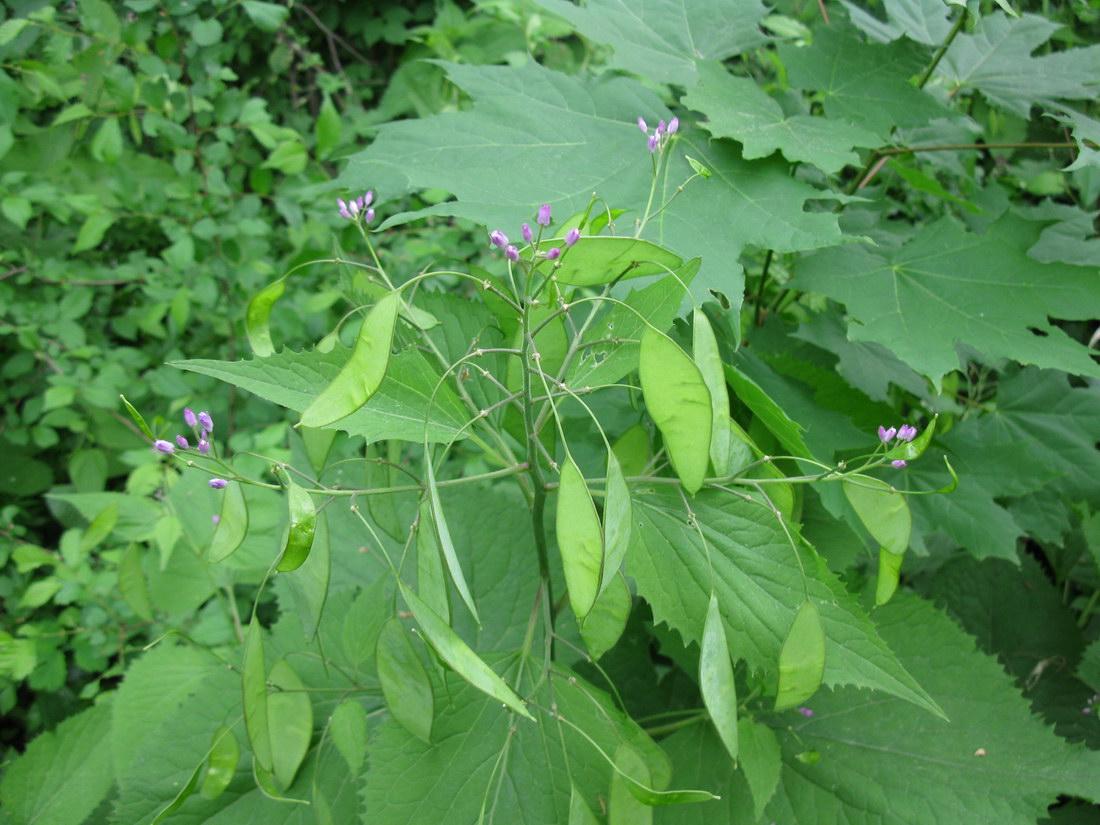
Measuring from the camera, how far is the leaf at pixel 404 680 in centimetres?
62

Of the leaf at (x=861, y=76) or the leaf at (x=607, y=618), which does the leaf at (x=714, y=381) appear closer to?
the leaf at (x=607, y=618)

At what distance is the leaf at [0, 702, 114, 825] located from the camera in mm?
1144

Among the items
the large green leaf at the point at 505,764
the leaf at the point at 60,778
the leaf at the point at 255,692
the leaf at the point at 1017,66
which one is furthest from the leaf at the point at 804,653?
the leaf at the point at 60,778

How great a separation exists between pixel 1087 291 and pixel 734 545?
574 millimetres

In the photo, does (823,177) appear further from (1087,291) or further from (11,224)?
(11,224)

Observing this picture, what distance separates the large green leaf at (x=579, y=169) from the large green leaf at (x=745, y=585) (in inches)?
9.1

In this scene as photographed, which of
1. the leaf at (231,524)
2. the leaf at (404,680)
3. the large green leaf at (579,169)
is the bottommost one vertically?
the leaf at (404,680)

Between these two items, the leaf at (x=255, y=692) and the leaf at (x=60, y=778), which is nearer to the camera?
the leaf at (x=255, y=692)

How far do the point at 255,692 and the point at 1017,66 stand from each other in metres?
1.28

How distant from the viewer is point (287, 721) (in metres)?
0.75

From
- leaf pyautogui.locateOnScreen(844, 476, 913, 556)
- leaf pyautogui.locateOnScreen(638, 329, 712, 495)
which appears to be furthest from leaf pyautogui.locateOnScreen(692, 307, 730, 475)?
leaf pyautogui.locateOnScreen(844, 476, 913, 556)

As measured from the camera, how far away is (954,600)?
1227mm

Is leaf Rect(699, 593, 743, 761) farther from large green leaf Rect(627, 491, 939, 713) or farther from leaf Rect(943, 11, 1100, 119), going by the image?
leaf Rect(943, 11, 1100, 119)

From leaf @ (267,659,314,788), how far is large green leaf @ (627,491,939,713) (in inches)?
14.7
